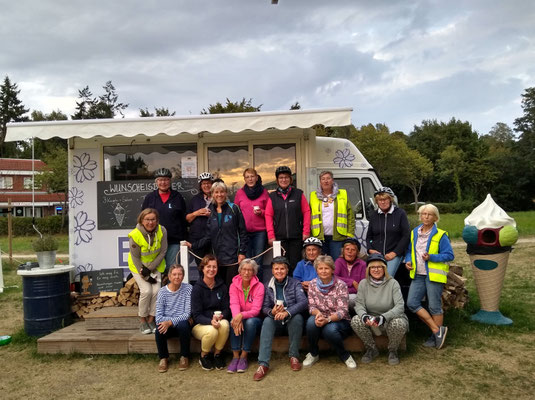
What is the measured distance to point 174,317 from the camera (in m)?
4.79

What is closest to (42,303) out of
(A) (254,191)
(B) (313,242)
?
(A) (254,191)

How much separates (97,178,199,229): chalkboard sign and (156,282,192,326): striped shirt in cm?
222

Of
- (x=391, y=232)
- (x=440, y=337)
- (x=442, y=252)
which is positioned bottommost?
(x=440, y=337)

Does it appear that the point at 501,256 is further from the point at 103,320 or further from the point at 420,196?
the point at 420,196

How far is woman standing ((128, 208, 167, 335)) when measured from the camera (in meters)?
5.22

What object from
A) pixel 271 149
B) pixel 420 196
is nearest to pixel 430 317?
pixel 271 149

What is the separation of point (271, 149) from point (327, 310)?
2.97 metres

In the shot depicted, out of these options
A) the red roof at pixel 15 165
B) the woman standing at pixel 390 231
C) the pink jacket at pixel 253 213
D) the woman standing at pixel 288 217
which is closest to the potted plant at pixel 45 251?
the pink jacket at pixel 253 213

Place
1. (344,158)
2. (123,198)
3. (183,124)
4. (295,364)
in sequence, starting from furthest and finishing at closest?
(344,158), (123,198), (183,124), (295,364)

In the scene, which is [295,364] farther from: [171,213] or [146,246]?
[171,213]

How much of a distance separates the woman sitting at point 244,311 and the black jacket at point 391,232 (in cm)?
173

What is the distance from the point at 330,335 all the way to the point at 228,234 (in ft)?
5.62

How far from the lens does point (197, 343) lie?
5078mm

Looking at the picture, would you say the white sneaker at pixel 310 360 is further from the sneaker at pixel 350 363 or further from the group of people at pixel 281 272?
the sneaker at pixel 350 363
